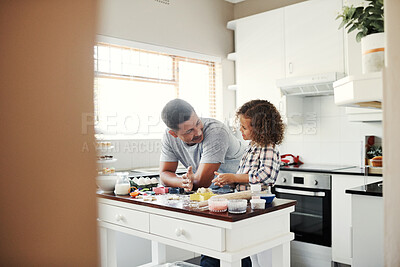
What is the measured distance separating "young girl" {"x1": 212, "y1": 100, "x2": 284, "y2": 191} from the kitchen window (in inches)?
68.3

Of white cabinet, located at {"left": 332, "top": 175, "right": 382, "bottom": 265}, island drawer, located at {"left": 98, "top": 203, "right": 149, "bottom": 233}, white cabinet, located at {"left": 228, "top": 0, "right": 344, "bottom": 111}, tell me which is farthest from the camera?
white cabinet, located at {"left": 228, "top": 0, "right": 344, "bottom": 111}

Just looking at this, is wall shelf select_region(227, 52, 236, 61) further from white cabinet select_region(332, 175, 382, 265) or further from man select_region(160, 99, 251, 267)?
man select_region(160, 99, 251, 267)

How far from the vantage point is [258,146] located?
217cm

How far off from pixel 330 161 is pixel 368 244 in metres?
1.62

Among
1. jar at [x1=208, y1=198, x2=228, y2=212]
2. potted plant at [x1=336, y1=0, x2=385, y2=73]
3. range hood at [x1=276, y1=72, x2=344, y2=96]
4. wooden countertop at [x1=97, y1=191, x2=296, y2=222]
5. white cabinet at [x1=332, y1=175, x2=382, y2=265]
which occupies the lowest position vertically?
white cabinet at [x1=332, y1=175, x2=382, y2=265]

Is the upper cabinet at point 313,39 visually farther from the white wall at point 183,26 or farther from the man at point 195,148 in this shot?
the man at point 195,148

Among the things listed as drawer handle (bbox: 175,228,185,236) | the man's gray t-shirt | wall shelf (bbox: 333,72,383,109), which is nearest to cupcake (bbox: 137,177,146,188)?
the man's gray t-shirt

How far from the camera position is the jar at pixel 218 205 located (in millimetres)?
1656

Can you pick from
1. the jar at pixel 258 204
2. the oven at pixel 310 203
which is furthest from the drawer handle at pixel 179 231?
the oven at pixel 310 203

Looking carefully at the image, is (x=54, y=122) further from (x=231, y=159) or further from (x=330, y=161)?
(x=330, y=161)

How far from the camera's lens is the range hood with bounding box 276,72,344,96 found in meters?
3.44

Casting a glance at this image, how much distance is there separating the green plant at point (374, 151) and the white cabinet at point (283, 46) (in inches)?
30.5

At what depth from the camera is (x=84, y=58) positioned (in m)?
0.24

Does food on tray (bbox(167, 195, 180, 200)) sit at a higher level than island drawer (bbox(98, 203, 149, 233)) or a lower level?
higher
